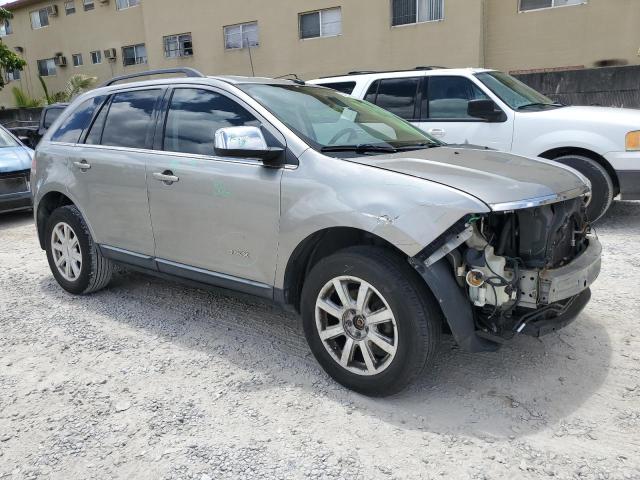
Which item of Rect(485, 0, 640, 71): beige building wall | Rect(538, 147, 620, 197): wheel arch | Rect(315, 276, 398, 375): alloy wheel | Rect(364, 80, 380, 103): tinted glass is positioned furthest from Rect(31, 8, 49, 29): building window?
Rect(315, 276, 398, 375): alloy wheel

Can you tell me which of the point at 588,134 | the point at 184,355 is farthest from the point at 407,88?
the point at 184,355

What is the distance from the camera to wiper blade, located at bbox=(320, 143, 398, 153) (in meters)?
3.29

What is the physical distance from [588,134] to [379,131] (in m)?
3.62

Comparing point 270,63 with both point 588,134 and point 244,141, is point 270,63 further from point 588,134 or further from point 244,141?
point 244,141

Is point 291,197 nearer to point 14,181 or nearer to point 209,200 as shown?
point 209,200

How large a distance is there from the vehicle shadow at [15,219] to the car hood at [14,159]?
0.82m

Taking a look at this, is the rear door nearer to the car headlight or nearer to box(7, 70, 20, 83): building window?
the car headlight

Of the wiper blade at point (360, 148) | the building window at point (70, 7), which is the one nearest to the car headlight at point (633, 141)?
the wiper blade at point (360, 148)

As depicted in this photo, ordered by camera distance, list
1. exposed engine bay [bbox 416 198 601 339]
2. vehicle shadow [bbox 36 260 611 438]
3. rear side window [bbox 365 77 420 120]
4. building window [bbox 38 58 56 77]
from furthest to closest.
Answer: building window [bbox 38 58 56 77] → rear side window [bbox 365 77 420 120] → vehicle shadow [bbox 36 260 611 438] → exposed engine bay [bbox 416 198 601 339]

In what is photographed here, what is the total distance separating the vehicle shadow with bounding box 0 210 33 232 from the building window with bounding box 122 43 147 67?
1548cm

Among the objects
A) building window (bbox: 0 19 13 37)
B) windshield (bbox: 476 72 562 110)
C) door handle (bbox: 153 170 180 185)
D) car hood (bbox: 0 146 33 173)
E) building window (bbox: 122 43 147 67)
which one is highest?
building window (bbox: 0 19 13 37)

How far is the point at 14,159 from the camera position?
855 cm

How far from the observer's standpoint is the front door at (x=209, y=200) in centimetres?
337

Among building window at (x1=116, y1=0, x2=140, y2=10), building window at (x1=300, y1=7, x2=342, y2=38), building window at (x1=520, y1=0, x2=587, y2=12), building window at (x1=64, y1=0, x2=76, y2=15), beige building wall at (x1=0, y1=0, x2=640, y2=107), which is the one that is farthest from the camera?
building window at (x1=64, y1=0, x2=76, y2=15)
